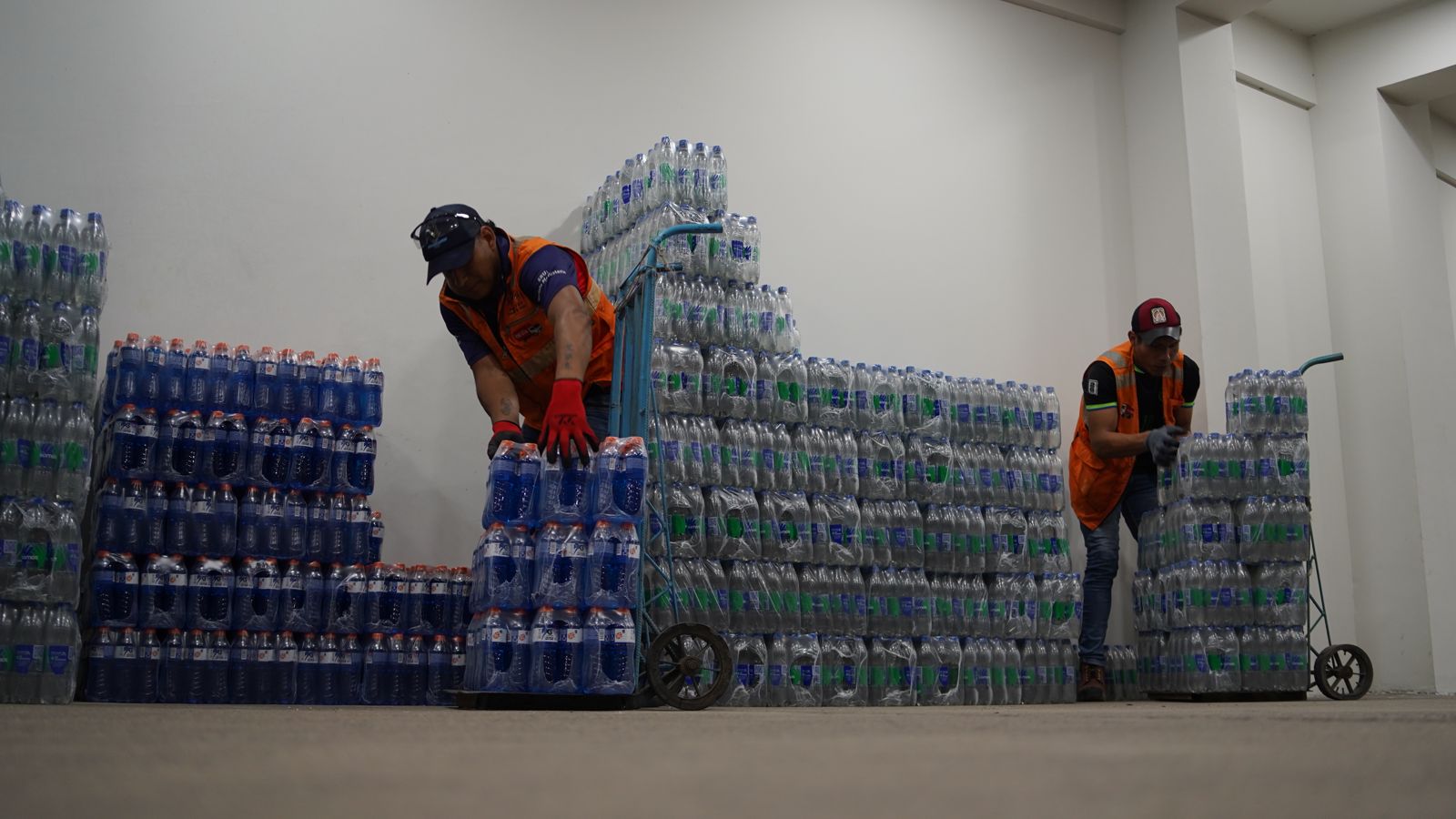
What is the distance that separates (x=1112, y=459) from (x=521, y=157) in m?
4.24

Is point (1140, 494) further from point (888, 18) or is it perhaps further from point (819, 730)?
point (819, 730)

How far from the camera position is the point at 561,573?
4.86 metres

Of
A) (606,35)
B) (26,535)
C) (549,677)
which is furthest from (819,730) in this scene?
(606,35)

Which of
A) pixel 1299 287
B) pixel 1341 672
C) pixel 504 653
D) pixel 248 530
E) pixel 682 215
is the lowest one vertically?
pixel 1341 672

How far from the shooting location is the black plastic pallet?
472cm

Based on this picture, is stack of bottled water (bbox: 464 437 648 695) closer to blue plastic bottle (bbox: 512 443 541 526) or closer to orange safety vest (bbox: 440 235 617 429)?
blue plastic bottle (bbox: 512 443 541 526)

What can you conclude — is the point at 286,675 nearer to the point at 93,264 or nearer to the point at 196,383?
the point at 196,383

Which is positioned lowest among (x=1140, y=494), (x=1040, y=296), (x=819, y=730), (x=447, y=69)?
(x=819, y=730)

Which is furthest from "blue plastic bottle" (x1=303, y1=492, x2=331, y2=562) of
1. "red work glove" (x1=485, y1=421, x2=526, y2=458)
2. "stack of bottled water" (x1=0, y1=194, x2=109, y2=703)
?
"red work glove" (x1=485, y1=421, x2=526, y2=458)

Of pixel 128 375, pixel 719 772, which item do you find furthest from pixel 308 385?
pixel 719 772

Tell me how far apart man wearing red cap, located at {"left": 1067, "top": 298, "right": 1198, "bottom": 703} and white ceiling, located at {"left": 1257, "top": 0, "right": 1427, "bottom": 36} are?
13.7 ft

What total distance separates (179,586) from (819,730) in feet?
14.1

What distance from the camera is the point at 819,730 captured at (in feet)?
9.45

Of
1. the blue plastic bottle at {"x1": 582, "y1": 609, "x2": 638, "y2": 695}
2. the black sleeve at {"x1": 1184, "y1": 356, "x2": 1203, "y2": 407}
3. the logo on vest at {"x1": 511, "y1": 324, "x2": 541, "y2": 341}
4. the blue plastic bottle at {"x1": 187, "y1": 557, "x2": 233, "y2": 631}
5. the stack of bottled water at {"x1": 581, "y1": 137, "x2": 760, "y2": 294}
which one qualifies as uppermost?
the stack of bottled water at {"x1": 581, "y1": 137, "x2": 760, "y2": 294}
